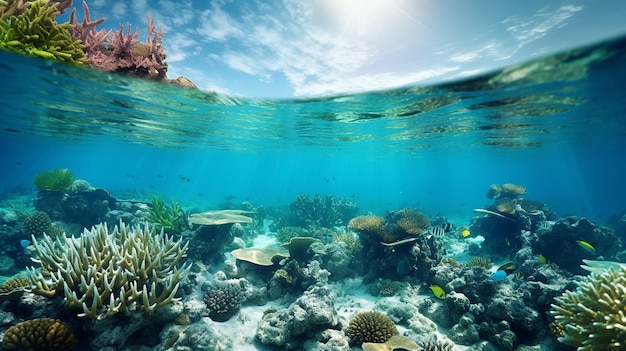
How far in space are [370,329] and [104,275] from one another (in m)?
5.24

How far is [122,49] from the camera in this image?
8422 millimetres

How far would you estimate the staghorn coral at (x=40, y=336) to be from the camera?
434 centimetres

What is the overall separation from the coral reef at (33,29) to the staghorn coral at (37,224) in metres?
8.74

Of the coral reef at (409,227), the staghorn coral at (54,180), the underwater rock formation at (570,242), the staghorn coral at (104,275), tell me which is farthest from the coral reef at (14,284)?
the underwater rock formation at (570,242)

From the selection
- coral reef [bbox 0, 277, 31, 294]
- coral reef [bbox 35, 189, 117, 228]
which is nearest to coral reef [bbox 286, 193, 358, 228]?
coral reef [bbox 35, 189, 117, 228]

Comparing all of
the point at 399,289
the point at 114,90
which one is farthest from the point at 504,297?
the point at 114,90

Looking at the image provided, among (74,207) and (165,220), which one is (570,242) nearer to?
(165,220)

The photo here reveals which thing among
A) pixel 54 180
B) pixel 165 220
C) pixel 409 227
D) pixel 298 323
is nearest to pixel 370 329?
→ pixel 298 323

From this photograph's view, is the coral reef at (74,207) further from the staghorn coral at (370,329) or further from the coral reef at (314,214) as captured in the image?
the staghorn coral at (370,329)

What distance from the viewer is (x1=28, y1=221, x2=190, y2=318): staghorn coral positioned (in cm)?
486

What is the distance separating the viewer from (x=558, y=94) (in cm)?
1338

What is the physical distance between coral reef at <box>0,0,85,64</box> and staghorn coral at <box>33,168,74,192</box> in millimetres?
10245

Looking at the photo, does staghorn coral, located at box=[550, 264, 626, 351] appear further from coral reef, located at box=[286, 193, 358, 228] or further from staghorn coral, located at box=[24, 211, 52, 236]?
staghorn coral, located at box=[24, 211, 52, 236]

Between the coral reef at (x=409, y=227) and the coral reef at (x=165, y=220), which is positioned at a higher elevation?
the coral reef at (x=409, y=227)
